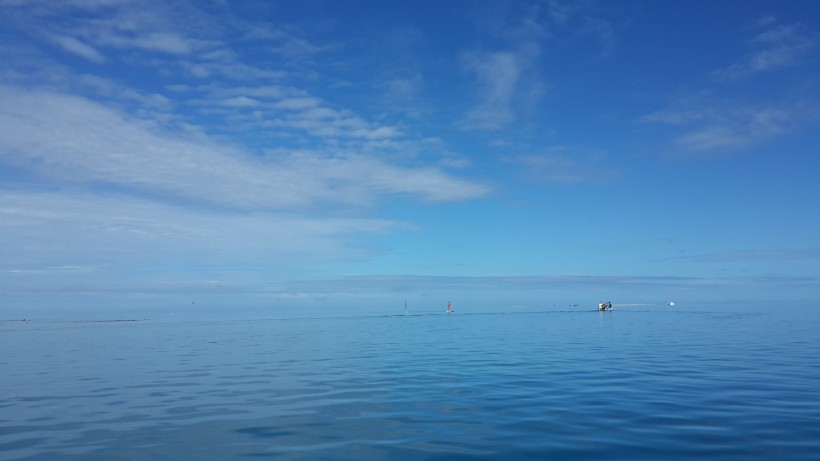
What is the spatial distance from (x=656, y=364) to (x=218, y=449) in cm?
2649

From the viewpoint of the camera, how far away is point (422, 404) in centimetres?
2172

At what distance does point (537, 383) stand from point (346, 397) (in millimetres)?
9243

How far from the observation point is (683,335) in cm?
5412

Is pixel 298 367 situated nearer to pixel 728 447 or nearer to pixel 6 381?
pixel 6 381

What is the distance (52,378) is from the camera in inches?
1226

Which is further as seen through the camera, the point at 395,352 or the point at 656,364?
the point at 395,352

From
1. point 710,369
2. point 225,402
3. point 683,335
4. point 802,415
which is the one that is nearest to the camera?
point 802,415

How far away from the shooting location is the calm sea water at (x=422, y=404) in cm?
1554

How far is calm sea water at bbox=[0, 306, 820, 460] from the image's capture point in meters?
15.5

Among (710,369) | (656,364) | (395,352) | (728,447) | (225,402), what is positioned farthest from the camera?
(395,352)

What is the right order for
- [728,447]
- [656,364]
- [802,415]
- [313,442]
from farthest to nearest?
[656,364] → [802,415] → [313,442] → [728,447]

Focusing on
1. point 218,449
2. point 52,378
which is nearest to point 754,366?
point 218,449

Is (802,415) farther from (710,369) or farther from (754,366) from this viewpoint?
(754,366)

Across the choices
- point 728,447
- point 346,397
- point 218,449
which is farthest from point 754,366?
point 218,449
